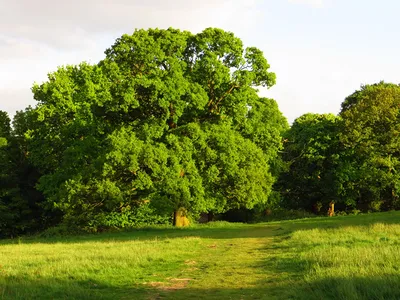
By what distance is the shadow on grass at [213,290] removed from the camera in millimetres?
7896

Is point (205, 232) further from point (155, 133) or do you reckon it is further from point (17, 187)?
point (17, 187)

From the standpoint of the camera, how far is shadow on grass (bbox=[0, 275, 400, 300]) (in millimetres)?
7896

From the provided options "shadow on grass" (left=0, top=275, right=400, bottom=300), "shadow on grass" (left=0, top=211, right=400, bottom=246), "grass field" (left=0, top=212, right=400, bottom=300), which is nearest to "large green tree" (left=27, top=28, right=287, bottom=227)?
"shadow on grass" (left=0, top=211, right=400, bottom=246)

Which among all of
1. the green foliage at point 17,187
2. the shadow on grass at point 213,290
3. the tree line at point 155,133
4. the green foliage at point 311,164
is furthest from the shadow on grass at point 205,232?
the green foliage at point 311,164

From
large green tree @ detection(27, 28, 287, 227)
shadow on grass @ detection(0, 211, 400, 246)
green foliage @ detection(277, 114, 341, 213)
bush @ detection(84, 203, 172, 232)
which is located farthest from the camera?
green foliage @ detection(277, 114, 341, 213)

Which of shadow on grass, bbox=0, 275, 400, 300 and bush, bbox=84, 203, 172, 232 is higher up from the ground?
shadow on grass, bbox=0, 275, 400, 300

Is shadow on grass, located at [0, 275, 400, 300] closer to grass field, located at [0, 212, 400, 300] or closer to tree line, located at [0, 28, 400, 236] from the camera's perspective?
grass field, located at [0, 212, 400, 300]

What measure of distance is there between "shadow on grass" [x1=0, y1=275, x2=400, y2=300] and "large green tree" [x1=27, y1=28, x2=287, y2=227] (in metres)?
16.9

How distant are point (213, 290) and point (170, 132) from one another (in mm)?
21019

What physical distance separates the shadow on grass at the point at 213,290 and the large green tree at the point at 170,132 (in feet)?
55.4

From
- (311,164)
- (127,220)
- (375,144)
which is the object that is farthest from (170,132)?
(375,144)

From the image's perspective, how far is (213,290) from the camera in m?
9.79

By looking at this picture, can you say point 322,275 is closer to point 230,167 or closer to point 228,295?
point 228,295

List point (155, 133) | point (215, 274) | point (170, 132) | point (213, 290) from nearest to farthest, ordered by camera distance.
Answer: point (213, 290) → point (215, 274) → point (155, 133) → point (170, 132)
